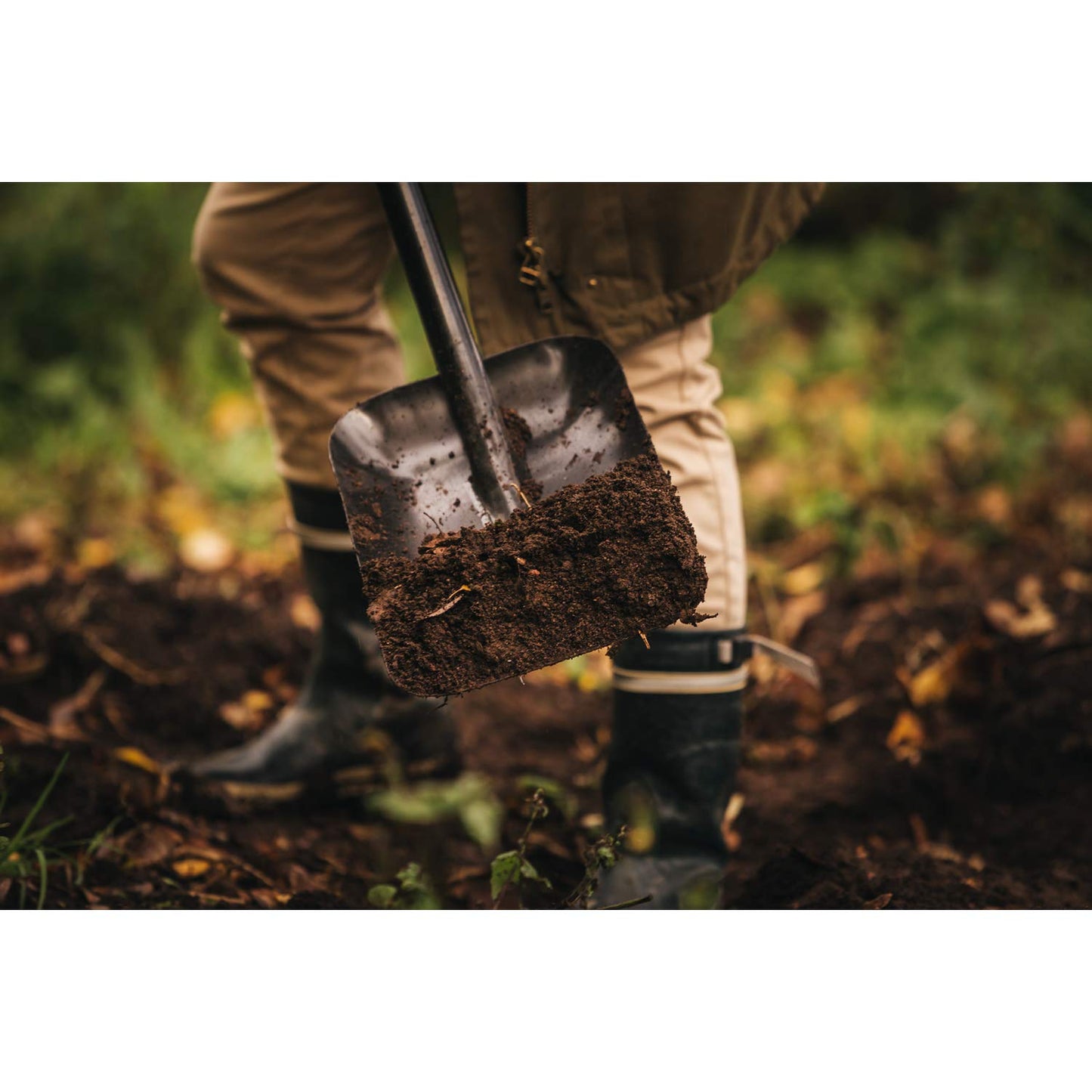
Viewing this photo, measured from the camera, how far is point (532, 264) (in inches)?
57.4

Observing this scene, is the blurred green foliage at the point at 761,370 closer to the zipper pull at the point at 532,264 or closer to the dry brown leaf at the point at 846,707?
the dry brown leaf at the point at 846,707

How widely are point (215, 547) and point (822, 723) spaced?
166cm

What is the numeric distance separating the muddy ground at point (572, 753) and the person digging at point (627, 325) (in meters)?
0.18

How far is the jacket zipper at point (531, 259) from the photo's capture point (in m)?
1.45

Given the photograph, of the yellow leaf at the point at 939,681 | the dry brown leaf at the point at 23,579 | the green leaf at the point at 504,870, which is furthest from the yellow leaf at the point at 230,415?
the green leaf at the point at 504,870

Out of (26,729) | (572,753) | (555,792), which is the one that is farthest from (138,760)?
(572,753)

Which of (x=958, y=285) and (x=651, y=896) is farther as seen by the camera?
(x=958, y=285)

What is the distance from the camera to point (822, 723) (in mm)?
2188

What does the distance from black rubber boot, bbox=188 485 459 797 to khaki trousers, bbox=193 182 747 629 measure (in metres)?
0.18

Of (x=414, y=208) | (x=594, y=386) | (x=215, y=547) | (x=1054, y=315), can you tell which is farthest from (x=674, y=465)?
(x=1054, y=315)

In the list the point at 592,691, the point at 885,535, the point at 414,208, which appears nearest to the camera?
the point at 414,208

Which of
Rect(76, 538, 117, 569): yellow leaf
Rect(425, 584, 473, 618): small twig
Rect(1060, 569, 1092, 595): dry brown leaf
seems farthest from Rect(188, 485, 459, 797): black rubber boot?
A: Rect(1060, 569, 1092, 595): dry brown leaf

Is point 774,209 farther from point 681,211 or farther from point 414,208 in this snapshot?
point 414,208

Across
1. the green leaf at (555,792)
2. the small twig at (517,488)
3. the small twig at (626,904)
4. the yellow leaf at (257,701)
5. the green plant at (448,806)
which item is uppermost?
the small twig at (517,488)
